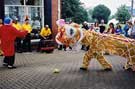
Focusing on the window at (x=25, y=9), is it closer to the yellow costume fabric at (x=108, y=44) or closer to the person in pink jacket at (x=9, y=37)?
the person in pink jacket at (x=9, y=37)

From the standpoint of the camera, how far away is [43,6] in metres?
22.3

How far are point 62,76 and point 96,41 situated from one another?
5.92 feet

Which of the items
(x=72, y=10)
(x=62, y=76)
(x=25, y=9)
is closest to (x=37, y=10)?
(x=25, y=9)

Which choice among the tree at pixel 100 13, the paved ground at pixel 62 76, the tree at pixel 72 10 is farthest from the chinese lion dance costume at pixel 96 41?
the tree at pixel 100 13

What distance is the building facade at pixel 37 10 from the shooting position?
21641 mm

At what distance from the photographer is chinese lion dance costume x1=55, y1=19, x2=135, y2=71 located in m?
13.0

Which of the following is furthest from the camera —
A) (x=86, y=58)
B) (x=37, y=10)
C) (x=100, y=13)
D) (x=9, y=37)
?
(x=100, y=13)

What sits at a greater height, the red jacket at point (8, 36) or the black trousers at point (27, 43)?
the red jacket at point (8, 36)

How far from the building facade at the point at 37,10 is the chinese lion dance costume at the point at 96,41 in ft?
28.6

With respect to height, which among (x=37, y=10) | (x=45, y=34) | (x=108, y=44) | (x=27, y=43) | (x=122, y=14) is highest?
(x=37, y=10)

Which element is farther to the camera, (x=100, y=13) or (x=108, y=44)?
(x=100, y=13)

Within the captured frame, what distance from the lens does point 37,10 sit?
74.1 ft

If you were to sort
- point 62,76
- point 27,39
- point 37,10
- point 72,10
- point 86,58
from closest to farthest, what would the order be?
point 62,76, point 86,58, point 27,39, point 37,10, point 72,10

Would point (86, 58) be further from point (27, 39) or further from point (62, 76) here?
point (27, 39)
